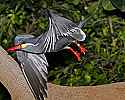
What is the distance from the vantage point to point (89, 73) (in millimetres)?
2180

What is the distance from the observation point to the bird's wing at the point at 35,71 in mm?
1498

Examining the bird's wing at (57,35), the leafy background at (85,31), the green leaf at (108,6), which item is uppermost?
the bird's wing at (57,35)

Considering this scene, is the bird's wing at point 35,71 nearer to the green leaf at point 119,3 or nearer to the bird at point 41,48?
the bird at point 41,48

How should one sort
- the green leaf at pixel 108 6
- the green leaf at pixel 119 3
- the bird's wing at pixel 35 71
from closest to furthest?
the bird's wing at pixel 35 71, the green leaf at pixel 119 3, the green leaf at pixel 108 6

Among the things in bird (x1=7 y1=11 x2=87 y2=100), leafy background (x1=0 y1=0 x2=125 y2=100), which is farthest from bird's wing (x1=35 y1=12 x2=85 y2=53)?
leafy background (x1=0 y1=0 x2=125 y2=100)

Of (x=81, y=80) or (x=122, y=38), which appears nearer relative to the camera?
(x=81, y=80)

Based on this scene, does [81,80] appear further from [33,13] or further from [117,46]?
[33,13]

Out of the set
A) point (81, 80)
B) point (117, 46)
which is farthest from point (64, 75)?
point (117, 46)

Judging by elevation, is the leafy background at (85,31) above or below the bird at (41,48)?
below

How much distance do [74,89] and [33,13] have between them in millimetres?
707

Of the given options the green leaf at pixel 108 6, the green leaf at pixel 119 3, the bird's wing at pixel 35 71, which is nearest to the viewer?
the bird's wing at pixel 35 71

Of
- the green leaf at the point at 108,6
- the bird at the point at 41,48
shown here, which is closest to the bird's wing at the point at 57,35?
the bird at the point at 41,48

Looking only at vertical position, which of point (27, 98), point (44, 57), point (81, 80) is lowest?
point (81, 80)

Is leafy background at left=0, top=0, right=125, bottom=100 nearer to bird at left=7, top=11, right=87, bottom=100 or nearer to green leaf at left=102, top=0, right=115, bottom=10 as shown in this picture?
green leaf at left=102, top=0, right=115, bottom=10
